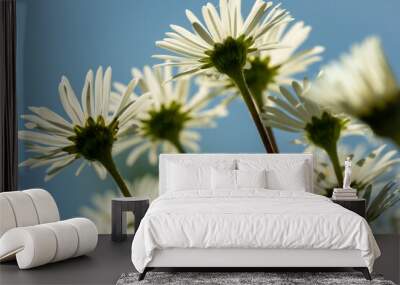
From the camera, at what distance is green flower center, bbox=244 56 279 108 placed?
6613 mm

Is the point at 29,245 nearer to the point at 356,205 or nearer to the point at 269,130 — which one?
the point at 269,130

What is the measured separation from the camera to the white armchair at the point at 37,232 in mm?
4898

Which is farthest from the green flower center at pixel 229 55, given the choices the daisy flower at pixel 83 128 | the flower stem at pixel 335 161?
the flower stem at pixel 335 161

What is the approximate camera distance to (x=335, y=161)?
661cm

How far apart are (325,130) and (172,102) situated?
1.56 m

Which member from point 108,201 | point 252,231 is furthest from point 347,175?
point 108,201

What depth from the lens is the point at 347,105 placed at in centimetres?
649

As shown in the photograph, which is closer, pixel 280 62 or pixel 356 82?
pixel 356 82

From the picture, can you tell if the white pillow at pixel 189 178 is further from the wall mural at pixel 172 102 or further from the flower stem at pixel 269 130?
the flower stem at pixel 269 130

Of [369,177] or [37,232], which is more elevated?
[369,177]

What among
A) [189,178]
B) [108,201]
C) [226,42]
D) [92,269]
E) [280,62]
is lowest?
[92,269]

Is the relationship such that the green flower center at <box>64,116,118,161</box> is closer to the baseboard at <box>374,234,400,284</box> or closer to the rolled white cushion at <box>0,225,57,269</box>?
the rolled white cushion at <box>0,225,57,269</box>

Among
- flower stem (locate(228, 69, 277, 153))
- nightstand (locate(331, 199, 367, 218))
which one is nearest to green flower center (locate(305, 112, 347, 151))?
flower stem (locate(228, 69, 277, 153))

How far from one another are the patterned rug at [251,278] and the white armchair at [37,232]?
62cm
